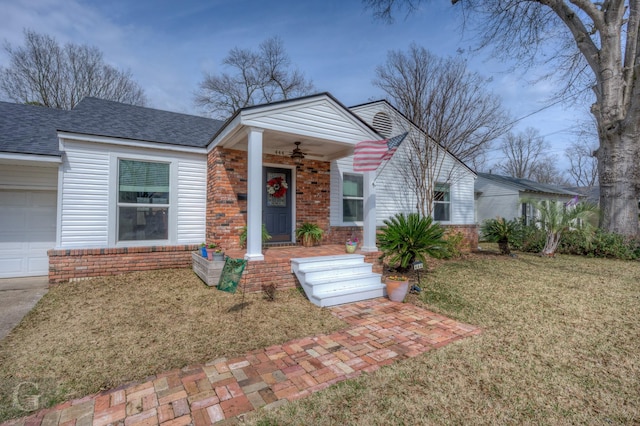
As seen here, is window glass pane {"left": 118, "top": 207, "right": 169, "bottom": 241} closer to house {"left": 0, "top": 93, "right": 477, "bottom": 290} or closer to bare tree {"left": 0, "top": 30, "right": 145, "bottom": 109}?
house {"left": 0, "top": 93, "right": 477, "bottom": 290}

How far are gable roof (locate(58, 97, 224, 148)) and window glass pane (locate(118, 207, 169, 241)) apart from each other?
1597mm

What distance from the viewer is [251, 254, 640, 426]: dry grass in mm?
2105

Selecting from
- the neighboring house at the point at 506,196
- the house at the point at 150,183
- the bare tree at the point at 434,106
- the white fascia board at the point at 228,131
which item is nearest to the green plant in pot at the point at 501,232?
the bare tree at the point at 434,106

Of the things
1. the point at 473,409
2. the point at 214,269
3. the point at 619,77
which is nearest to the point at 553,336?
the point at 473,409

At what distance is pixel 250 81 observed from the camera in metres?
20.8

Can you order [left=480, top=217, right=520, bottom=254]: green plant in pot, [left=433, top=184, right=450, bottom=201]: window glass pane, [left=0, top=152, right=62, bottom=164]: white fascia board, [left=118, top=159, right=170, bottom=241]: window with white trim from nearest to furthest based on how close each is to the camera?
A: [left=0, top=152, right=62, bottom=164]: white fascia board < [left=118, top=159, right=170, bottom=241]: window with white trim < [left=480, top=217, right=520, bottom=254]: green plant in pot < [left=433, top=184, right=450, bottom=201]: window glass pane

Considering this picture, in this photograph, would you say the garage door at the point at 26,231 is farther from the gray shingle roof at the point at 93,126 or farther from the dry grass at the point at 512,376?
the dry grass at the point at 512,376

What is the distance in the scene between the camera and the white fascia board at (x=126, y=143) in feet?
19.2

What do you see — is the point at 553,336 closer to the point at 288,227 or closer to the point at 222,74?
the point at 288,227

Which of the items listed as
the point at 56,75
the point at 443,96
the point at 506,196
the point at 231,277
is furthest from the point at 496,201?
the point at 56,75

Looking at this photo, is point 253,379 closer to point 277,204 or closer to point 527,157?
point 277,204

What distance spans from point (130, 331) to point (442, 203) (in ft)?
34.3

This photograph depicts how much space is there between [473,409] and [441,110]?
8994 mm

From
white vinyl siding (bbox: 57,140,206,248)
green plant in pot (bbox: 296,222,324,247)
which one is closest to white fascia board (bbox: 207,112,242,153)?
white vinyl siding (bbox: 57,140,206,248)
